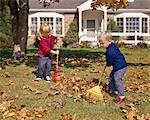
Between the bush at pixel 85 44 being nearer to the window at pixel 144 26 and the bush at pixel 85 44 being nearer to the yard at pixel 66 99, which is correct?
the window at pixel 144 26

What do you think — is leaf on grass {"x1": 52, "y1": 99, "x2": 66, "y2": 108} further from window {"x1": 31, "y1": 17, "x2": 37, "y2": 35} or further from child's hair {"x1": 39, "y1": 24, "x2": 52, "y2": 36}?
window {"x1": 31, "y1": 17, "x2": 37, "y2": 35}

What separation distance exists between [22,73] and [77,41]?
1999 cm

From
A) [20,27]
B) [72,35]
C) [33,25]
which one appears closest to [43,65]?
[20,27]

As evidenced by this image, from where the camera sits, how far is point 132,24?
32.9 m

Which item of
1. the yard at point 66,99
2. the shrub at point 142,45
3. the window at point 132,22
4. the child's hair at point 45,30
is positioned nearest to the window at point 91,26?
the window at point 132,22

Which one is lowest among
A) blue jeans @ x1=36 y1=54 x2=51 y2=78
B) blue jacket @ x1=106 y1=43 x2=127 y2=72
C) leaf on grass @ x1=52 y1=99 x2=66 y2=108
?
leaf on grass @ x1=52 y1=99 x2=66 y2=108

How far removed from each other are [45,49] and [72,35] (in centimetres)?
2139

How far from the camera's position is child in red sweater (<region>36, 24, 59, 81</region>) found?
31.1 ft

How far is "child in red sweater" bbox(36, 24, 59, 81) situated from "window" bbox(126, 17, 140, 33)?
23736 mm

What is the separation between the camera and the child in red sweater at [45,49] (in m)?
9.49

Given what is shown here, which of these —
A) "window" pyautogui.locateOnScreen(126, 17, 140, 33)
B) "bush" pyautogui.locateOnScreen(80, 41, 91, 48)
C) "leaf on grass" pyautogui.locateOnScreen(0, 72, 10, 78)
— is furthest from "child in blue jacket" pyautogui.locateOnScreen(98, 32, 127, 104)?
"window" pyautogui.locateOnScreen(126, 17, 140, 33)

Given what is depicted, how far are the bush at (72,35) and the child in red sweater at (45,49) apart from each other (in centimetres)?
2042

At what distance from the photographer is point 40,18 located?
108 feet

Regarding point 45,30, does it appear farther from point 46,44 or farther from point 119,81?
point 119,81
